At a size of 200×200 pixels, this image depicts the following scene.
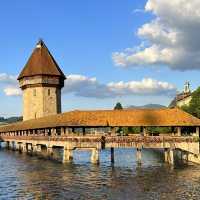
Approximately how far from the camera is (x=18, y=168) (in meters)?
40.1

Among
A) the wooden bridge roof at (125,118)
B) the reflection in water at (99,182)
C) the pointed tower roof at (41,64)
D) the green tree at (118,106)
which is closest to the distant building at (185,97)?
the green tree at (118,106)

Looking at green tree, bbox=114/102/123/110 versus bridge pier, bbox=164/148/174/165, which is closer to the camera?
bridge pier, bbox=164/148/174/165

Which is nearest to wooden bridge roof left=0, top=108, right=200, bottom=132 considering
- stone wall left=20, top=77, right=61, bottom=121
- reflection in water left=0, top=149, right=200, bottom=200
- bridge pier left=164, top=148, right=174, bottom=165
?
bridge pier left=164, top=148, right=174, bottom=165

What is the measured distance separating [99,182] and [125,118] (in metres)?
15.4

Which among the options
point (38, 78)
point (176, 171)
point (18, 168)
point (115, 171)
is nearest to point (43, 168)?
point (18, 168)

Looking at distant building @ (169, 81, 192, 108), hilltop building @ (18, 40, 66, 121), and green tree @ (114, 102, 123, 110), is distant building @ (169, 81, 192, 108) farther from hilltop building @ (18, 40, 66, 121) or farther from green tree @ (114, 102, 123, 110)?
hilltop building @ (18, 40, 66, 121)

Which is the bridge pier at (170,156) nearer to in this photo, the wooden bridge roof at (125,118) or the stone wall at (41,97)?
the wooden bridge roof at (125,118)

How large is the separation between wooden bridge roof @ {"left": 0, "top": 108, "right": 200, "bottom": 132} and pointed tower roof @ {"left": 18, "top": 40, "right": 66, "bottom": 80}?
93.1ft

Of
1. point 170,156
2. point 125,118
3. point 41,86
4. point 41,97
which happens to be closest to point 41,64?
point 41,86

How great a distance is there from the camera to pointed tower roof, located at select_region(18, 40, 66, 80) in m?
75.4

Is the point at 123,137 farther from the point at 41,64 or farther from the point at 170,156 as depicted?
the point at 41,64

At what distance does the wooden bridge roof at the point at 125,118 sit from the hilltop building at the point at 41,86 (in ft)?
86.9

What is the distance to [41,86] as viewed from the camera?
244ft

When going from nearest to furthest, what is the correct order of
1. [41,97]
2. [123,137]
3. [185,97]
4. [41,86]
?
[123,137]
[41,97]
[41,86]
[185,97]
